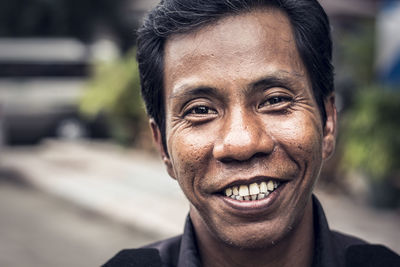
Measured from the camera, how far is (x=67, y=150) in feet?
38.4

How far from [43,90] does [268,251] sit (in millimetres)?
13286

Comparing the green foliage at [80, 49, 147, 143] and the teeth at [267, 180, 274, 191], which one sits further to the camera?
the green foliage at [80, 49, 147, 143]

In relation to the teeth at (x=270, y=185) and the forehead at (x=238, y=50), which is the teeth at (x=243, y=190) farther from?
the forehead at (x=238, y=50)

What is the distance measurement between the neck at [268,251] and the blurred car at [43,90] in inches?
484

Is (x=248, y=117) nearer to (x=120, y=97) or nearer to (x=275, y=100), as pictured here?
(x=275, y=100)

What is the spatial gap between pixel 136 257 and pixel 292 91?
27.9 inches

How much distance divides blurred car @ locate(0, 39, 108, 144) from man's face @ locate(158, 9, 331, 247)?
12.4 m

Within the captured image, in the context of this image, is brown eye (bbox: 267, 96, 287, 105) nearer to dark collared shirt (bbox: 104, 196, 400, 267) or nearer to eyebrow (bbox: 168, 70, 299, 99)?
eyebrow (bbox: 168, 70, 299, 99)

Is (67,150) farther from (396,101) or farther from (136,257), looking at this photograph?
(136,257)

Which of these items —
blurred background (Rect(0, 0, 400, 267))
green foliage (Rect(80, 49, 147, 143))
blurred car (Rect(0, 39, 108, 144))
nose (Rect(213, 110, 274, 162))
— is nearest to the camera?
nose (Rect(213, 110, 274, 162))

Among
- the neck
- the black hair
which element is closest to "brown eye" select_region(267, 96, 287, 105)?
the black hair

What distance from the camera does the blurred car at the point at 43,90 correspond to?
531 inches

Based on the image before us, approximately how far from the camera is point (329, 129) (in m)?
1.67

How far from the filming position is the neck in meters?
1.56
